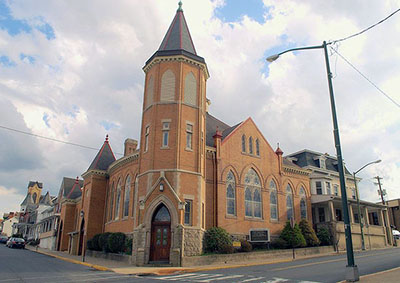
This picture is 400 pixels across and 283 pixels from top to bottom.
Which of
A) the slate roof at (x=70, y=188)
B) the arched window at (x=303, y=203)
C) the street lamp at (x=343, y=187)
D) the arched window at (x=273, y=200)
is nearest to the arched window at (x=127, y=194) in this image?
the arched window at (x=273, y=200)

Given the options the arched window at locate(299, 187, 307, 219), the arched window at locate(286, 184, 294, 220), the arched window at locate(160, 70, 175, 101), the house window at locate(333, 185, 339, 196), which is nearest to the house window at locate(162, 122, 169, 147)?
the arched window at locate(160, 70, 175, 101)

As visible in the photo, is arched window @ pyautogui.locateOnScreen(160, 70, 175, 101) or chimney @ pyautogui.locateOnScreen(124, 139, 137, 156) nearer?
arched window @ pyautogui.locateOnScreen(160, 70, 175, 101)

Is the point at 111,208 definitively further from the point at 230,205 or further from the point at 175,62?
the point at 175,62

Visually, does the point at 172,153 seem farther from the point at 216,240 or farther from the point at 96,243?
the point at 96,243

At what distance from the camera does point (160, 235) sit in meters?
23.2

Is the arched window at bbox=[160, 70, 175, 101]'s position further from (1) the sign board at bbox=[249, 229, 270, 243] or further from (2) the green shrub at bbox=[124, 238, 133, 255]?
(1) the sign board at bbox=[249, 229, 270, 243]

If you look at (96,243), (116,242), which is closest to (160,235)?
(116,242)

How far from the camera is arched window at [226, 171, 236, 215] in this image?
29359mm

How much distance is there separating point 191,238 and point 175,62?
1364 cm

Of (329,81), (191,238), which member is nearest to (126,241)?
(191,238)

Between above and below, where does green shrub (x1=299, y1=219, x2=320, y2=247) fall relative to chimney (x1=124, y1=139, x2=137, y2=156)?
below

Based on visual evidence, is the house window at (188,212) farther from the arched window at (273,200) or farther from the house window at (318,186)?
the house window at (318,186)

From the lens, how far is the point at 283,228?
32656mm

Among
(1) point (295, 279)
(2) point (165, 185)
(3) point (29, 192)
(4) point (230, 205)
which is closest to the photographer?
(1) point (295, 279)
